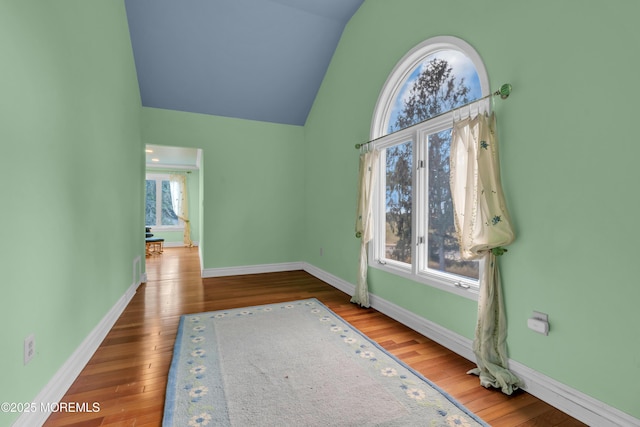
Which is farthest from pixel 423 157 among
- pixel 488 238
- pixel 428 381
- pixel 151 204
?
pixel 151 204

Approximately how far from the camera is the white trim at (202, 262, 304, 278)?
4879 mm

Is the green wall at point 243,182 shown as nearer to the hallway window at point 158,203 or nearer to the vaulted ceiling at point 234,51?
the vaulted ceiling at point 234,51

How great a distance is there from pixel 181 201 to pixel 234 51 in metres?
6.31

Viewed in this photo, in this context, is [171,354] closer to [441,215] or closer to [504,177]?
[441,215]

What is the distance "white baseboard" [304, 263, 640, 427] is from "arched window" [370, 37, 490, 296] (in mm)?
390

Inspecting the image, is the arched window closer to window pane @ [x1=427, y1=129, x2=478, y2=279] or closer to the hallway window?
window pane @ [x1=427, y1=129, x2=478, y2=279]

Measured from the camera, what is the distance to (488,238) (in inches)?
77.4

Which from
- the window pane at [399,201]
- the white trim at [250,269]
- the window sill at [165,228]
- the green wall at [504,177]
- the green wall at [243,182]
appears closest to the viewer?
the green wall at [504,177]

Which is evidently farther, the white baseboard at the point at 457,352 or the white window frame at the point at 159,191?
the white window frame at the point at 159,191

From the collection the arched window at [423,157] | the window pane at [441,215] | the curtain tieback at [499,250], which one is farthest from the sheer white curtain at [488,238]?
the window pane at [441,215]

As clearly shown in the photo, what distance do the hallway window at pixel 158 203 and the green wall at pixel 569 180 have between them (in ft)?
29.1

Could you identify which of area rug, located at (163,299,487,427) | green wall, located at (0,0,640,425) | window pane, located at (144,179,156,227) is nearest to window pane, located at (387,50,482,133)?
green wall, located at (0,0,640,425)

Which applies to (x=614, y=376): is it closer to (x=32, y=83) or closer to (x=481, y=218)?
(x=481, y=218)

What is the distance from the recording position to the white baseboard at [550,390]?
152 cm
